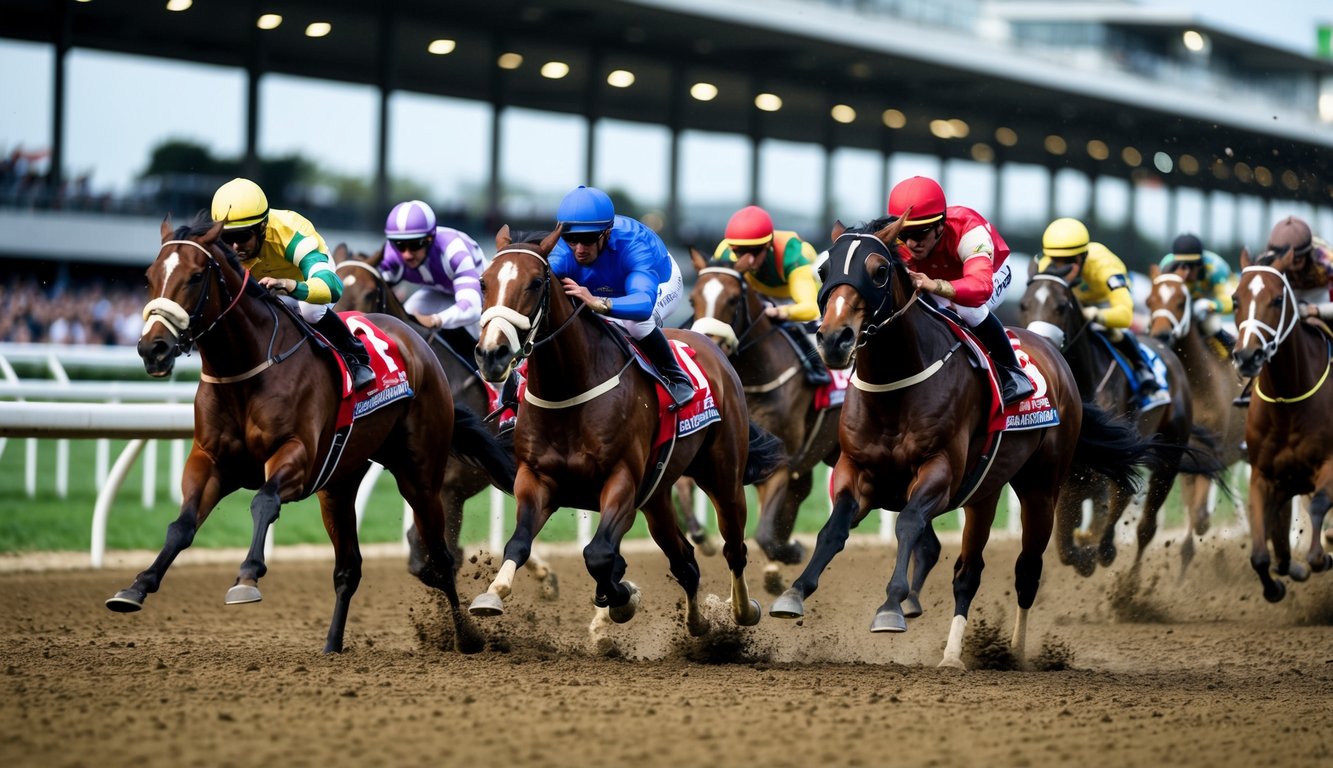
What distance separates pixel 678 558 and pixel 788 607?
1.23 meters

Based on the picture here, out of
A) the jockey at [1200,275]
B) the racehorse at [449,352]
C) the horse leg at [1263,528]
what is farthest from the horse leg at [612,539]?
the jockey at [1200,275]

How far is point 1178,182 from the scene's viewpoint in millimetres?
30766

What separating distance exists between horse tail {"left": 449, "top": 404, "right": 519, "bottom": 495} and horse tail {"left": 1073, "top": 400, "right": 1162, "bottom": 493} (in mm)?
2343

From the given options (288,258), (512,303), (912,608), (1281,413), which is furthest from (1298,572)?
(288,258)

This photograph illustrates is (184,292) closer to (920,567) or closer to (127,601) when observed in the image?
(127,601)

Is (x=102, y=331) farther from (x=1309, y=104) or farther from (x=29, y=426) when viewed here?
(x=1309, y=104)

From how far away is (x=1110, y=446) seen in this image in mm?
6617

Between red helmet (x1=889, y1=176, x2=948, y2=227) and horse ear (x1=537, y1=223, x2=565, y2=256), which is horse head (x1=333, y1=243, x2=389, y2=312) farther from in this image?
red helmet (x1=889, y1=176, x2=948, y2=227)

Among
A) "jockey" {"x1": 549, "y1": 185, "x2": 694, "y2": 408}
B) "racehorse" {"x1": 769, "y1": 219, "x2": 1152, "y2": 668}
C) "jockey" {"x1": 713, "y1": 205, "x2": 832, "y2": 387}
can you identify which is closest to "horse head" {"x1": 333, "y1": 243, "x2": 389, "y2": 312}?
"jockey" {"x1": 713, "y1": 205, "x2": 832, "y2": 387}

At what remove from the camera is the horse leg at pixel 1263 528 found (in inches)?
281

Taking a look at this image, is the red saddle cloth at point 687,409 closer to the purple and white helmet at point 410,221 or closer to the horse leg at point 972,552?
the horse leg at point 972,552

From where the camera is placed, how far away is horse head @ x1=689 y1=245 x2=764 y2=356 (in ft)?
25.1

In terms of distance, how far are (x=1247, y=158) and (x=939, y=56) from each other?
12.1 m

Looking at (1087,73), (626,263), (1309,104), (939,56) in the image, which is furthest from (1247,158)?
(1309,104)
